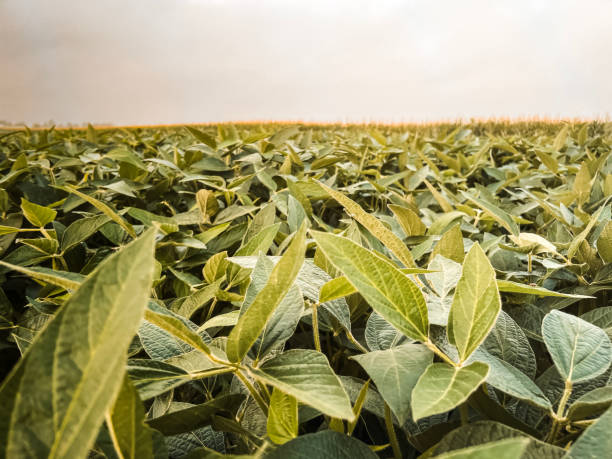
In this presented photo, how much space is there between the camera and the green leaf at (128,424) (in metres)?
0.25

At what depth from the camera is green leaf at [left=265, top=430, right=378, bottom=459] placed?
289mm

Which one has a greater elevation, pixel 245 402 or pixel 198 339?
pixel 198 339

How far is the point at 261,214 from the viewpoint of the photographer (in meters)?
0.77

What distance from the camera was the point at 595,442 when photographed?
0.83ft

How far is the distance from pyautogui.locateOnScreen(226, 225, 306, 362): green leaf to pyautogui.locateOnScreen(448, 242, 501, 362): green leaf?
0.15 meters

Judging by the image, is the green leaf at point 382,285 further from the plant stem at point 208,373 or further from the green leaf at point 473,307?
the plant stem at point 208,373

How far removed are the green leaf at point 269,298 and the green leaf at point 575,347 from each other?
0.82 ft

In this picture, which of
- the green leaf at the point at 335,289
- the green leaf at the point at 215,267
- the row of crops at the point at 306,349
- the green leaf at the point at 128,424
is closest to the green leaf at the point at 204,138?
the row of crops at the point at 306,349

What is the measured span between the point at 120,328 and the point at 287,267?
0.13 metres

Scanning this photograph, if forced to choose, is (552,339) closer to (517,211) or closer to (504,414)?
(504,414)

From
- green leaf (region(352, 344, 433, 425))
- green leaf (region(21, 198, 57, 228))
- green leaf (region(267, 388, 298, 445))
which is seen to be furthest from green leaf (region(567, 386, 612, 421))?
green leaf (region(21, 198, 57, 228))

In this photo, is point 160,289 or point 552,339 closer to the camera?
point 552,339

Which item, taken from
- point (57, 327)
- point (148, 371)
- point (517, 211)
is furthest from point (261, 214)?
point (517, 211)

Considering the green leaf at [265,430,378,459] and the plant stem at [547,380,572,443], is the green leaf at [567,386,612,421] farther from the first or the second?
the green leaf at [265,430,378,459]
